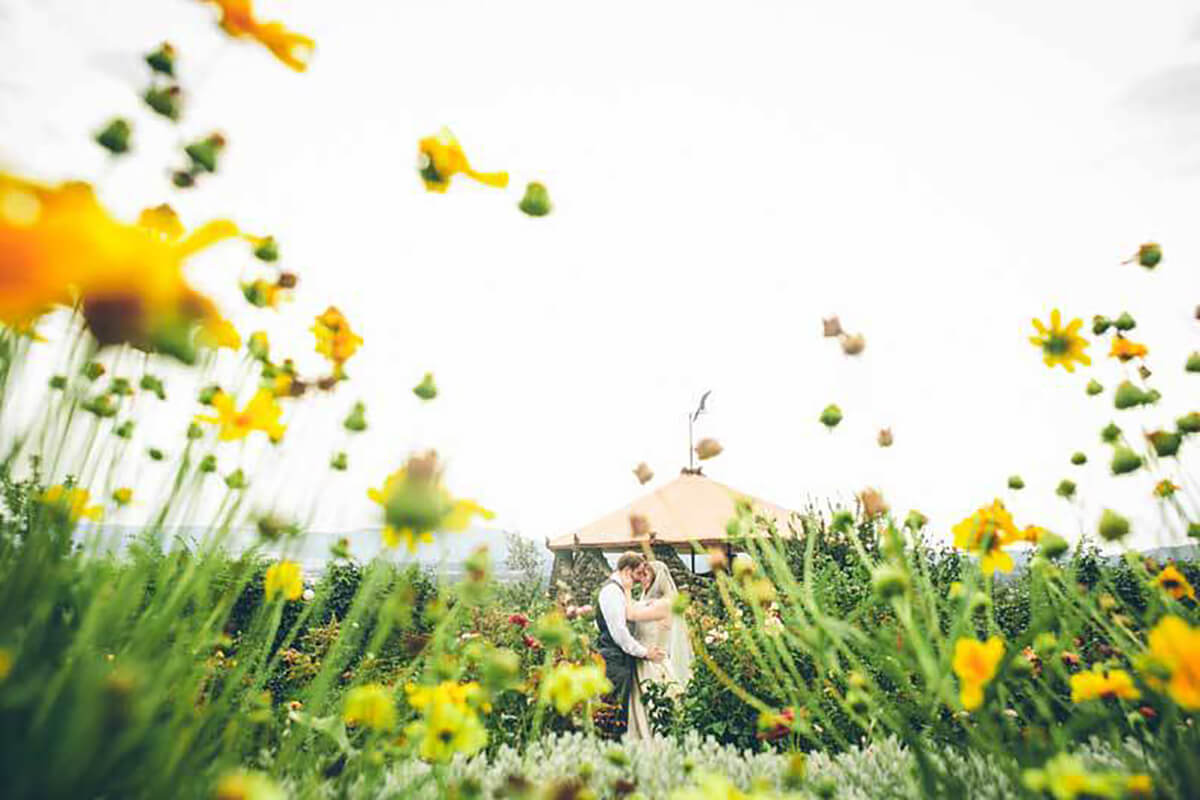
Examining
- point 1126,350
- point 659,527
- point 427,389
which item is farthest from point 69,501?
point 659,527

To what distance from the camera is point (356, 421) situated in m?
1.65

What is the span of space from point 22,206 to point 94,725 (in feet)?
1.73

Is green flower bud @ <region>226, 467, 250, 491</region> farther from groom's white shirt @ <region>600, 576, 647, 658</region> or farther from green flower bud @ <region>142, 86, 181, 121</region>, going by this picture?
groom's white shirt @ <region>600, 576, 647, 658</region>

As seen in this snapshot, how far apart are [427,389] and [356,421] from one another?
196 mm

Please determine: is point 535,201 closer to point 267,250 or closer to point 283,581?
point 267,250

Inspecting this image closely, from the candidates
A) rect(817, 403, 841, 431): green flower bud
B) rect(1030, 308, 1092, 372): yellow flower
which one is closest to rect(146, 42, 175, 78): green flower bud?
rect(817, 403, 841, 431): green flower bud

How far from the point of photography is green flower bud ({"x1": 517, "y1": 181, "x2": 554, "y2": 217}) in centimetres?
171

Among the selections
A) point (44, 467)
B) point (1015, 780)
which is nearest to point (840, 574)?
point (1015, 780)

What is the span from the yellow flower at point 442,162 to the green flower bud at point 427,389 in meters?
0.50

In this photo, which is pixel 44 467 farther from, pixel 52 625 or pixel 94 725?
pixel 94 725

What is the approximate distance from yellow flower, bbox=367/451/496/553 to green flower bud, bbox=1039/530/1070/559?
4.43 ft

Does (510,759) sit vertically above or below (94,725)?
below

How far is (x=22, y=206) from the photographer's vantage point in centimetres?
49

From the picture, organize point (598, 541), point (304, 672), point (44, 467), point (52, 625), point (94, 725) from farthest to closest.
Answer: point (598, 541) → point (304, 672) → point (44, 467) → point (52, 625) → point (94, 725)
